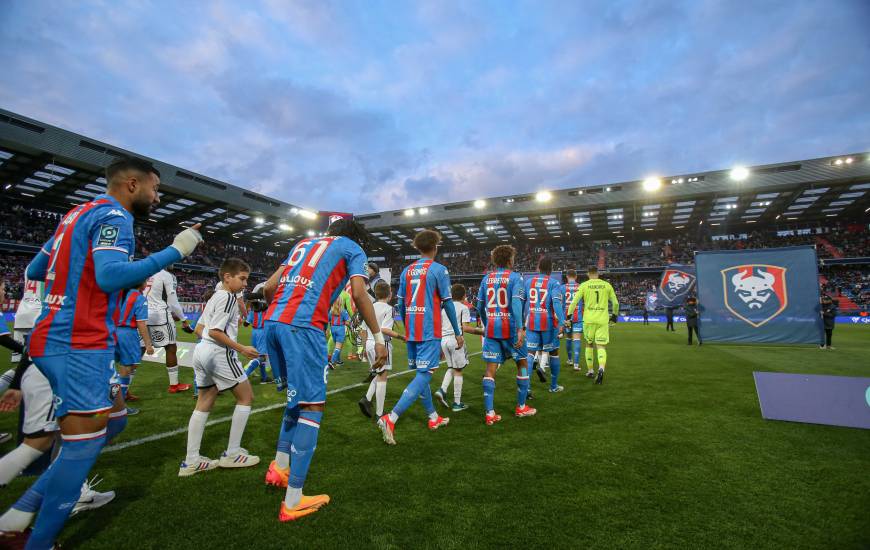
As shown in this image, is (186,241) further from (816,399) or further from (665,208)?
(665,208)

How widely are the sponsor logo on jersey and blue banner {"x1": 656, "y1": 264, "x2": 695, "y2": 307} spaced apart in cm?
939

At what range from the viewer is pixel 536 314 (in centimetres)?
694

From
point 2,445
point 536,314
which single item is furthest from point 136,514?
point 536,314

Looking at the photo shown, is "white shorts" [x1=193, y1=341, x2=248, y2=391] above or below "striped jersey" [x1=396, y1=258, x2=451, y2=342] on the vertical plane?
below

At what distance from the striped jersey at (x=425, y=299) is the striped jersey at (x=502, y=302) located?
3.09ft

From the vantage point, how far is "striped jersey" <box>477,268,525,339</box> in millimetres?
5121

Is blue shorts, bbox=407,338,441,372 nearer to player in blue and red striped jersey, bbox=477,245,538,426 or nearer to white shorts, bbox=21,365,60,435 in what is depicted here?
player in blue and red striped jersey, bbox=477,245,538,426

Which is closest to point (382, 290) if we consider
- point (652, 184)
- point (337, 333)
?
point (337, 333)

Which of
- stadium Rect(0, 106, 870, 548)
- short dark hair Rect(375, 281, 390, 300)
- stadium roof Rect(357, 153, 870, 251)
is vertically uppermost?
stadium roof Rect(357, 153, 870, 251)

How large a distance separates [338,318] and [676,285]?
791 inches

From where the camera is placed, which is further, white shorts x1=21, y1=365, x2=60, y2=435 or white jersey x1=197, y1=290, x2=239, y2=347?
white jersey x1=197, y1=290, x2=239, y2=347

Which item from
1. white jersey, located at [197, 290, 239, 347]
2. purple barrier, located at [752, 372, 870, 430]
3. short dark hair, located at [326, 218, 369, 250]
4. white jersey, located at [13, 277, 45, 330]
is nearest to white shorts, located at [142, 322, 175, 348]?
white jersey, located at [13, 277, 45, 330]

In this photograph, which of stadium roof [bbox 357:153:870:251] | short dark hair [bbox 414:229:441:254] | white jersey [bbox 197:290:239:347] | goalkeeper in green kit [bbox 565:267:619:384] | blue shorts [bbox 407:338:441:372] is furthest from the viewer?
stadium roof [bbox 357:153:870:251]

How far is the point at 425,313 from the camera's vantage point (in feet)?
14.9
